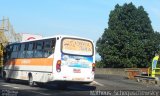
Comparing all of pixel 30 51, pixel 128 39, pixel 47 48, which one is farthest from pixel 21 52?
pixel 128 39

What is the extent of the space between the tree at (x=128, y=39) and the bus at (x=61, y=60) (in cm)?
3096

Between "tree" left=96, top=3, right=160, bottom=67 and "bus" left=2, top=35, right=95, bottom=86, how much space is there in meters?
31.0

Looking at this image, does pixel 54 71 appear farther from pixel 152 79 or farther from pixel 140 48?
pixel 140 48

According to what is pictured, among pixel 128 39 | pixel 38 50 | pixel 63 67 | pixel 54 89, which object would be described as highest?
pixel 128 39

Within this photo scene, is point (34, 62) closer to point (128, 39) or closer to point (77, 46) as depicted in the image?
point (77, 46)

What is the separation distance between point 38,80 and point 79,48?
3185 mm

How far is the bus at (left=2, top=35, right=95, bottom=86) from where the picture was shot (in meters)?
22.0

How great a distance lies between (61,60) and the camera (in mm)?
21938

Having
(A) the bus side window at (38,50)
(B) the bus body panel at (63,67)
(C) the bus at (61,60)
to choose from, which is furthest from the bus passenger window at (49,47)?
(A) the bus side window at (38,50)

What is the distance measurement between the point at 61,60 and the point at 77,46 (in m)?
1.29

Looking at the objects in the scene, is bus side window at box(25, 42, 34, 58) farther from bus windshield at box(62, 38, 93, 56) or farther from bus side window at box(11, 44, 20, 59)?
bus windshield at box(62, 38, 93, 56)

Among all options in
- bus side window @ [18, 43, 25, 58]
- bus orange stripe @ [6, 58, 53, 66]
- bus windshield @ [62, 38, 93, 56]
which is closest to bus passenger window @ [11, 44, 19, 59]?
bus orange stripe @ [6, 58, 53, 66]

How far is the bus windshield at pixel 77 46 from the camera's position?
2221cm

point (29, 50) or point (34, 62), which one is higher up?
point (29, 50)
